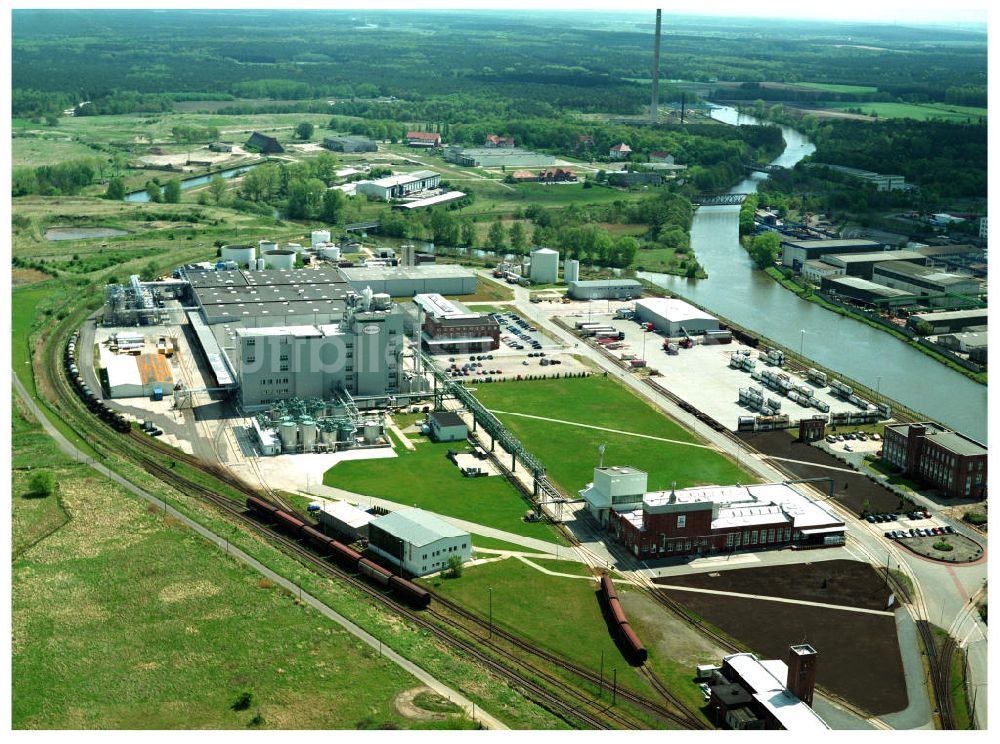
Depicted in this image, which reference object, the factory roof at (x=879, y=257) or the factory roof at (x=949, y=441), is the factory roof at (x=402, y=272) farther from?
the factory roof at (x=949, y=441)

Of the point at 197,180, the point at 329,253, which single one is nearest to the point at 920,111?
the point at 197,180

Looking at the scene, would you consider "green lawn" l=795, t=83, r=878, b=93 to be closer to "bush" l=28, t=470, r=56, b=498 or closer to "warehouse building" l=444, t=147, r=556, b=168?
"warehouse building" l=444, t=147, r=556, b=168

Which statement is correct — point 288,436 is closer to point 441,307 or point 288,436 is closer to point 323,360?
point 323,360

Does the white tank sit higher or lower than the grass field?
lower

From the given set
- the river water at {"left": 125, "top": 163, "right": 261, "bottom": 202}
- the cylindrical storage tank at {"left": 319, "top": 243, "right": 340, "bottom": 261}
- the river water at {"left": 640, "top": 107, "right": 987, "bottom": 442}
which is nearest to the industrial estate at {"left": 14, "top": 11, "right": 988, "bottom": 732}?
the river water at {"left": 640, "top": 107, "right": 987, "bottom": 442}

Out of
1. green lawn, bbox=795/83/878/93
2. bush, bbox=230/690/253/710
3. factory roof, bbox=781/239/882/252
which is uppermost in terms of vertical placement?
green lawn, bbox=795/83/878/93

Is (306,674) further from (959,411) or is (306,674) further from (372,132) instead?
(372,132)
